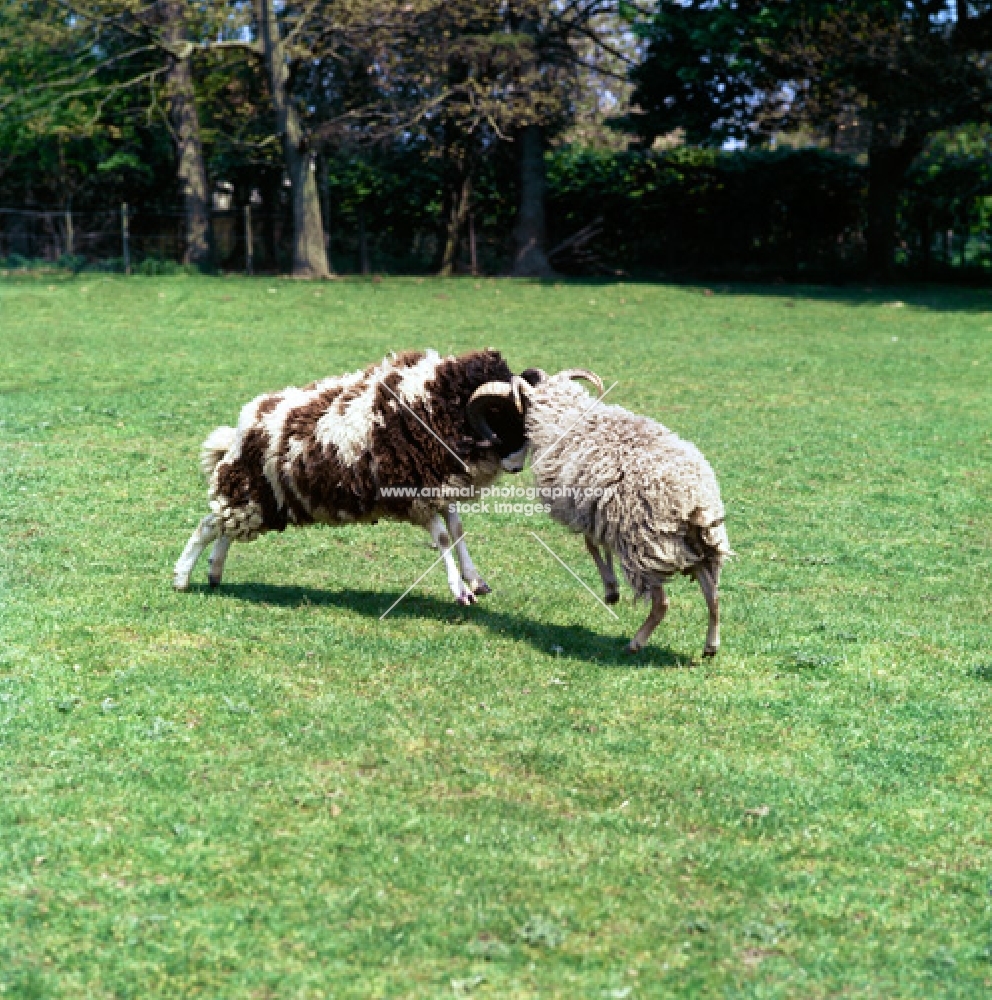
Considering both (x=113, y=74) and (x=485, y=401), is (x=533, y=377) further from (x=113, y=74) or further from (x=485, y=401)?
(x=113, y=74)

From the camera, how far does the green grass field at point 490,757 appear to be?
479 centimetres

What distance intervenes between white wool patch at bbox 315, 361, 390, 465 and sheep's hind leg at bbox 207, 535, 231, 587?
1.04 meters

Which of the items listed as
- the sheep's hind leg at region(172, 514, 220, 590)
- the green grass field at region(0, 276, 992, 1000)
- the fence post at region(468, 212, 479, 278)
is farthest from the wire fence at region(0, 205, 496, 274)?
the sheep's hind leg at region(172, 514, 220, 590)

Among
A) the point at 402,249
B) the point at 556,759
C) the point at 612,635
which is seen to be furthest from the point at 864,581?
the point at 402,249

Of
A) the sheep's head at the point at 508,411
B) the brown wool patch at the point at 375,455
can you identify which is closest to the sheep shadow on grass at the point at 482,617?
the brown wool patch at the point at 375,455

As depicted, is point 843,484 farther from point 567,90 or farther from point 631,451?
point 567,90

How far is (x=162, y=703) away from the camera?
6789 mm

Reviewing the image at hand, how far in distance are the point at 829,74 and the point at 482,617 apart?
71.8ft

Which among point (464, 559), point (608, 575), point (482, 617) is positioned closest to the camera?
point (608, 575)

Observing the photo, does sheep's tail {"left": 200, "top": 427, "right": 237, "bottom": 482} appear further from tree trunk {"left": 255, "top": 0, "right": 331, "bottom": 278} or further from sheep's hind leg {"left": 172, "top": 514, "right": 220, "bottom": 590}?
tree trunk {"left": 255, "top": 0, "right": 331, "bottom": 278}

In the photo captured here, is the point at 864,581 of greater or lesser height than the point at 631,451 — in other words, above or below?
below

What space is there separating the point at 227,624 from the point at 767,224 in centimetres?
2741

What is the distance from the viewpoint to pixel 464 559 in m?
9.03

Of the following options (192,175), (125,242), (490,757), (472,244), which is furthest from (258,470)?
(472,244)
